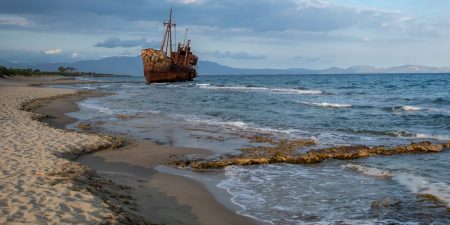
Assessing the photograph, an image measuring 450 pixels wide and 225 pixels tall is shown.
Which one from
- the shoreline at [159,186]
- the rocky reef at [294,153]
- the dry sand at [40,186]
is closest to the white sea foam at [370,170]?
the rocky reef at [294,153]

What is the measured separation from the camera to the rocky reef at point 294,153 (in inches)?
419

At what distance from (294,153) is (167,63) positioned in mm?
50108

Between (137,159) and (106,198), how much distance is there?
4.13 metres

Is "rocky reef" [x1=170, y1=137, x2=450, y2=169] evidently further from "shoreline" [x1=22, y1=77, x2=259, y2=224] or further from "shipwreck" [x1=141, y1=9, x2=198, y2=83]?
"shipwreck" [x1=141, y1=9, x2=198, y2=83]

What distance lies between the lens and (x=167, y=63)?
60250 millimetres

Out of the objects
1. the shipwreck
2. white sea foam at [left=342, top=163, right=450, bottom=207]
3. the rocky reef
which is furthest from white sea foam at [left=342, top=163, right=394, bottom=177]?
Answer: the shipwreck

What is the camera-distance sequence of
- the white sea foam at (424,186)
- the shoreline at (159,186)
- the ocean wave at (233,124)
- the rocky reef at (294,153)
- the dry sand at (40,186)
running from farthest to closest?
the ocean wave at (233,124)
the rocky reef at (294,153)
the white sea foam at (424,186)
the shoreline at (159,186)
the dry sand at (40,186)

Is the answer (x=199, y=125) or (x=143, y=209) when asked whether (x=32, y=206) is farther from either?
(x=199, y=125)

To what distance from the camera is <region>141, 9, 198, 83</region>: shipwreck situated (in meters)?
57.3

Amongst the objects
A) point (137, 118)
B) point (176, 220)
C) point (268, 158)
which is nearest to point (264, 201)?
point (176, 220)

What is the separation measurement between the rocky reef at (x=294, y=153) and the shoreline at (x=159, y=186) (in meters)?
1.06

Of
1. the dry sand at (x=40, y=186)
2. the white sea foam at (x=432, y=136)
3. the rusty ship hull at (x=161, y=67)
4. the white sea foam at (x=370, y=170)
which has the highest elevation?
the rusty ship hull at (x=161, y=67)

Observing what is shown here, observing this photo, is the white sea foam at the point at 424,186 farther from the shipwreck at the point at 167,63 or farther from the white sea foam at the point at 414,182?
the shipwreck at the point at 167,63

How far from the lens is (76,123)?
1727cm
